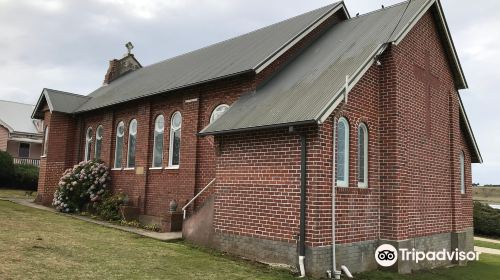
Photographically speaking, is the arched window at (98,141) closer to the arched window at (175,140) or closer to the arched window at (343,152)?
the arched window at (175,140)

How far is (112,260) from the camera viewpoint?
399 inches

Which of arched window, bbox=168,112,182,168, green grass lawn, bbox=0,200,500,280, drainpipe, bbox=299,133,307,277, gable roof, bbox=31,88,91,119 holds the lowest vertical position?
green grass lawn, bbox=0,200,500,280

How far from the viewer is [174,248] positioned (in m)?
12.1

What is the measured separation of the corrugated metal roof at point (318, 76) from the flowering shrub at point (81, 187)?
903 centimetres

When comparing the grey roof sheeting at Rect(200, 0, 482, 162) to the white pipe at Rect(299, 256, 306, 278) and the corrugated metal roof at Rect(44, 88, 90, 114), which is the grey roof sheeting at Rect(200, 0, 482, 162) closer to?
the white pipe at Rect(299, 256, 306, 278)

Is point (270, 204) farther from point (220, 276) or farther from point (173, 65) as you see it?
point (173, 65)

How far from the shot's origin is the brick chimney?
27714 millimetres

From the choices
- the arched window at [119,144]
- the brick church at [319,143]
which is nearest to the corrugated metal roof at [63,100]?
the arched window at [119,144]

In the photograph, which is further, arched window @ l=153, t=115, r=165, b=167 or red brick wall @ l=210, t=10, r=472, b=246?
arched window @ l=153, t=115, r=165, b=167

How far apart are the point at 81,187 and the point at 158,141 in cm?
459

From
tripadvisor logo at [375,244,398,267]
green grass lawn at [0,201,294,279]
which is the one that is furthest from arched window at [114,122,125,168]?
tripadvisor logo at [375,244,398,267]

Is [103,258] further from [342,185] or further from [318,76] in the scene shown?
[318,76]

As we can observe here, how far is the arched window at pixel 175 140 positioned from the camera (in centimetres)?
1677

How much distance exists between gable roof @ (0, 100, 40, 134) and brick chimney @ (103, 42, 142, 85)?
17.8 meters
